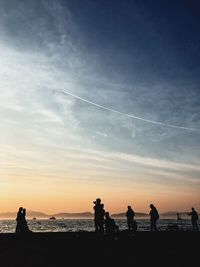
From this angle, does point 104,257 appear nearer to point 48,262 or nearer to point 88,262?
point 88,262

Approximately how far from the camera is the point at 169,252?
1312 centimetres

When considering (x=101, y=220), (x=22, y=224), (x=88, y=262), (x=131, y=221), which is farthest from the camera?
(x=131, y=221)

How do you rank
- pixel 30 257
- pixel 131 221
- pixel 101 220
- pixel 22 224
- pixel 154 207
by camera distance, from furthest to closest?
pixel 131 221, pixel 154 207, pixel 22 224, pixel 101 220, pixel 30 257

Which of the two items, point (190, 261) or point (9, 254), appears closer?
point (190, 261)

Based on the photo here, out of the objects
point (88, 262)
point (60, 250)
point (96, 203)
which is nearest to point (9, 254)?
point (60, 250)

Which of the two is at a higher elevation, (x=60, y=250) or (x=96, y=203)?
(x=96, y=203)

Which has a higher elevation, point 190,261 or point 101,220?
point 101,220

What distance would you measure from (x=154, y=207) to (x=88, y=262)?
14818mm

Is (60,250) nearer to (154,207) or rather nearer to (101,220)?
(101,220)

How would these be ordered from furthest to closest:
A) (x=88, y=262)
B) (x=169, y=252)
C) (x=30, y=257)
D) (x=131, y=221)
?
(x=131, y=221), (x=169, y=252), (x=30, y=257), (x=88, y=262)

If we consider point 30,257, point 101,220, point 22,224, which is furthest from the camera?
point 22,224

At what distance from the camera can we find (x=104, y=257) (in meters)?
11.5

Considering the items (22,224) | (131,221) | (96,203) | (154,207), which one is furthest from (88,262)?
(131,221)

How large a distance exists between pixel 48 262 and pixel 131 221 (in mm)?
17093
